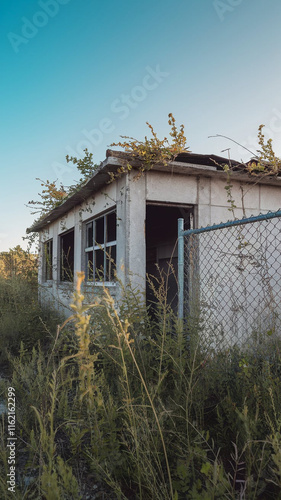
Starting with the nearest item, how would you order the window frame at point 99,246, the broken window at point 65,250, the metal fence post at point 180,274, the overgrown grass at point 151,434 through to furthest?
the overgrown grass at point 151,434 → the metal fence post at point 180,274 → the window frame at point 99,246 → the broken window at point 65,250

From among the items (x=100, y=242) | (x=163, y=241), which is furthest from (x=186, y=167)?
(x=163, y=241)

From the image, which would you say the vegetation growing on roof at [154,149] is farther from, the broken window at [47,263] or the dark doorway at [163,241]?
the broken window at [47,263]

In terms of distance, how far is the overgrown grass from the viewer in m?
1.51

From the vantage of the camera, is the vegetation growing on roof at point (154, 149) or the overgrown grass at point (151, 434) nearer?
the overgrown grass at point (151, 434)

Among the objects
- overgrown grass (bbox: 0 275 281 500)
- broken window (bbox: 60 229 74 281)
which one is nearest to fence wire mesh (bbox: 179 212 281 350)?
overgrown grass (bbox: 0 275 281 500)

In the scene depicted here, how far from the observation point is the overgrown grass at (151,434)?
59.3 inches

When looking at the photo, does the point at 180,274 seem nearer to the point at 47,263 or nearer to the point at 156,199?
the point at 156,199

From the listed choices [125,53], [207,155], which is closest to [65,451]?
[207,155]

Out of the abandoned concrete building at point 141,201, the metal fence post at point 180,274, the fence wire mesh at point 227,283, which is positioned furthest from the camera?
the abandoned concrete building at point 141,201

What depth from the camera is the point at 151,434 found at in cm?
183

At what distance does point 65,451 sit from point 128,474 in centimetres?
68

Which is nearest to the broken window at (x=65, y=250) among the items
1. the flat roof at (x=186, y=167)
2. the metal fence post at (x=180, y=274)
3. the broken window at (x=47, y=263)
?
the broken window at (x=47, y=263)

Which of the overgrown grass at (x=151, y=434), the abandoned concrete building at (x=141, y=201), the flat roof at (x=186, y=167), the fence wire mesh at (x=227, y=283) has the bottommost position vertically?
the overgrown grass at (x=151, y=434)

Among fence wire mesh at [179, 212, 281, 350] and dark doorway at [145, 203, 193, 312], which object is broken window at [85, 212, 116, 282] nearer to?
dark doorway at [145, 203, 193, 312]
